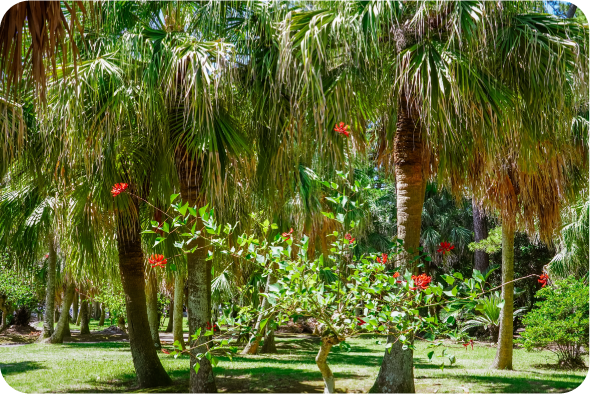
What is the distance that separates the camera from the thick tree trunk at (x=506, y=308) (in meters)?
10.5

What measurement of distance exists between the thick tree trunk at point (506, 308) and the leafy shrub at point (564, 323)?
142cm

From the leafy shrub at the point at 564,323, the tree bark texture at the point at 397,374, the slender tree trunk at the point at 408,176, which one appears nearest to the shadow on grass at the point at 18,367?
the tree bark texture at the point at 397,374

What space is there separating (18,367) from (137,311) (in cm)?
485

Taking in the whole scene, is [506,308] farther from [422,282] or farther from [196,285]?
[422,282]

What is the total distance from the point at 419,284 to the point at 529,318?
9.67 metres

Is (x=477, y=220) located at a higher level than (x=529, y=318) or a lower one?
higher

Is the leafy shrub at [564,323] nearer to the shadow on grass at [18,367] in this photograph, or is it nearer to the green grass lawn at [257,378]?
the green grass lawn at [257,378]

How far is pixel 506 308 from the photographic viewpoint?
34.8 ft

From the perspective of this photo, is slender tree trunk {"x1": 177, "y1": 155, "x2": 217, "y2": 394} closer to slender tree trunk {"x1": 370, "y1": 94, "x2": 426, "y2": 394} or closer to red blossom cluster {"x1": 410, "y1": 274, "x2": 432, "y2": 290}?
slender tree trunk {"x1": 370, "y1": 94, "x2": 426, "y2": 394}

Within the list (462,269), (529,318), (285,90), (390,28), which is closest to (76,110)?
(285,90)

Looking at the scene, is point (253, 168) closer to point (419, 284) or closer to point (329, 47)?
point (329, 47)

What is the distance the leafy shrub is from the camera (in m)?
11.3

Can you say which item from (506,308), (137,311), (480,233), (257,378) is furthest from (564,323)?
(480,233)

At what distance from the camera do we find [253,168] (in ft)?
23.6
